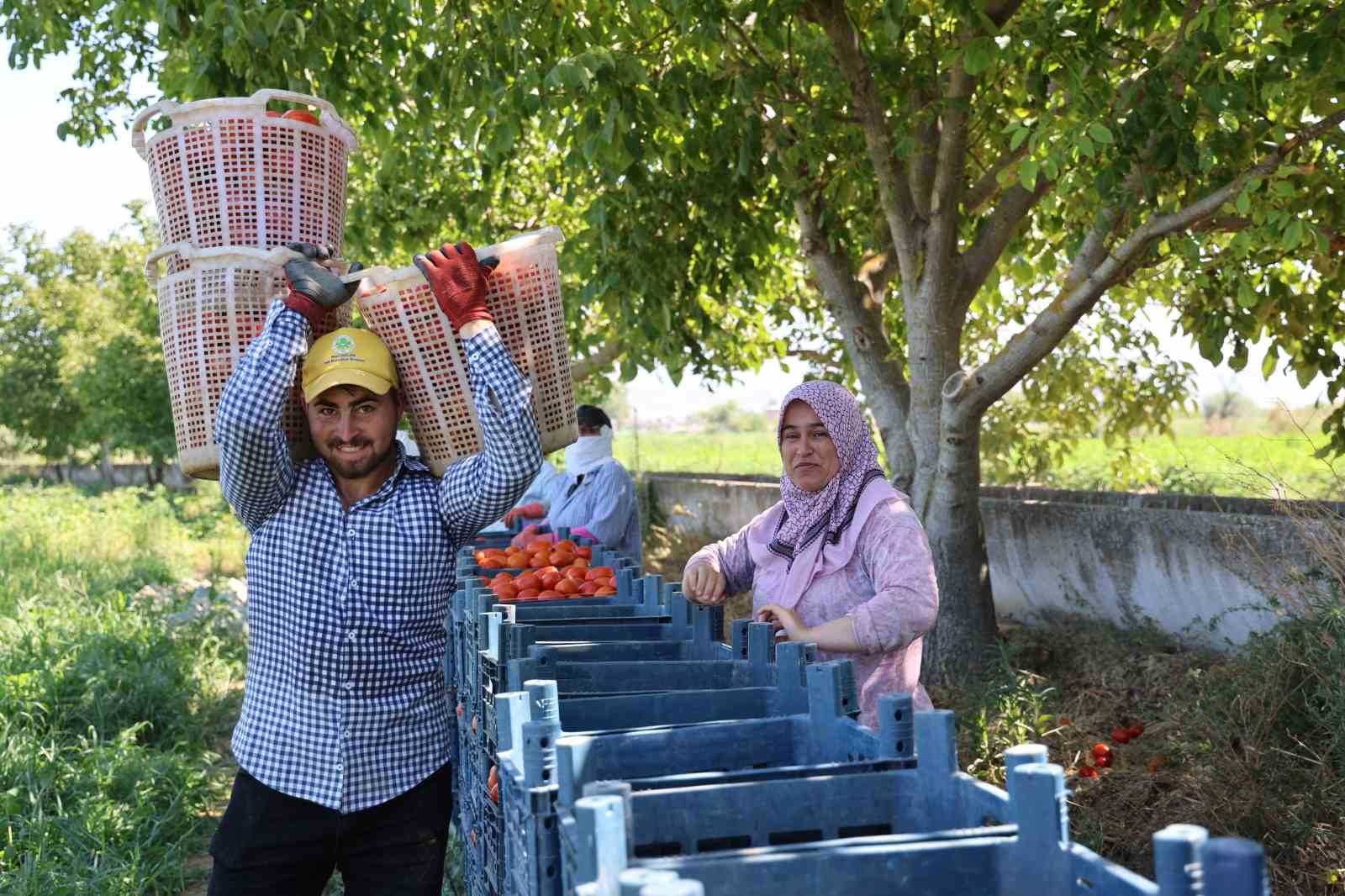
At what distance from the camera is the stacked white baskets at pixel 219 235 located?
2980 millimetres

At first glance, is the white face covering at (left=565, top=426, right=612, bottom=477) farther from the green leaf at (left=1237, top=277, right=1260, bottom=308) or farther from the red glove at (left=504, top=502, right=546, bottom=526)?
the green leaf at (left=1237, top=277, right=1260, bottom=308)

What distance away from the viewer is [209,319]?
9.77 feet

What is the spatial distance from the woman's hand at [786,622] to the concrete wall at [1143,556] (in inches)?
95.3

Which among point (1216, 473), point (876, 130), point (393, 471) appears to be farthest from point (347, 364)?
point (1216, 473)

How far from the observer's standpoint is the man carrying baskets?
9.36ft

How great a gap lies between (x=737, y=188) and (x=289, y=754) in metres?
4.94

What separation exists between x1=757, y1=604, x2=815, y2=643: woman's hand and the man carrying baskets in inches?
34.1

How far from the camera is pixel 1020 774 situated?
1.70m

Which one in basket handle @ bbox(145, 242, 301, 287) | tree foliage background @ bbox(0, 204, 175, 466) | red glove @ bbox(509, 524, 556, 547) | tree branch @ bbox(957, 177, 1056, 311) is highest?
tree foliage background @ bbox(0, 204, 175, 466)

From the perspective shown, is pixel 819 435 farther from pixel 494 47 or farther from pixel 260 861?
pixel 494 47

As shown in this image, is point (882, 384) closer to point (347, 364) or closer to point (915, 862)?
point (347, 364)

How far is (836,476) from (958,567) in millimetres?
3463

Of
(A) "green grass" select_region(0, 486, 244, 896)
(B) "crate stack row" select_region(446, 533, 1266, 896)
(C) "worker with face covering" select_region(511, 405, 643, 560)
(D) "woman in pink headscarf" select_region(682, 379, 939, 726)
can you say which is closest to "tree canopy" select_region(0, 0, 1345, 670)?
(C) "worker with face covering" select_region(511, 405, 643, 560)

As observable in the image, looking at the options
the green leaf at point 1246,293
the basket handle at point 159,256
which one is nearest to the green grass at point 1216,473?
the green leaf at point 1246,293
